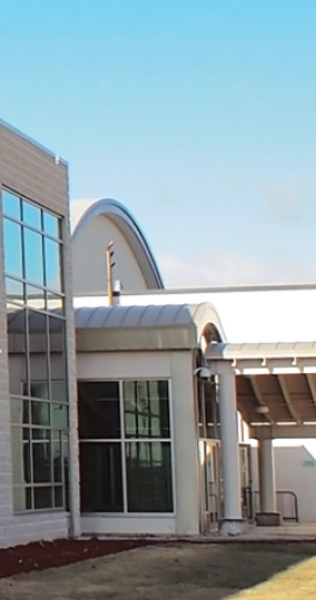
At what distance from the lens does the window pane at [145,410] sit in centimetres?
2294

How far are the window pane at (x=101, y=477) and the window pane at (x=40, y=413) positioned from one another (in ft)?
8.03

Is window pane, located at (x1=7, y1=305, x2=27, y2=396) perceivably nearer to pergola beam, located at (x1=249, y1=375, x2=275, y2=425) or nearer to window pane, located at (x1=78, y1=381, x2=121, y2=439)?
window pane, located at (x1=78, y1=381, x2=121, y2=439)

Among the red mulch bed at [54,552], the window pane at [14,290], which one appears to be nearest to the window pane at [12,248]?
the window pane at [14,290]

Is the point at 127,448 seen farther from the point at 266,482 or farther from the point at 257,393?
the point at 266,482

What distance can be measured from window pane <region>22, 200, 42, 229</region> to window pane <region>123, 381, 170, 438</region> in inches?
155

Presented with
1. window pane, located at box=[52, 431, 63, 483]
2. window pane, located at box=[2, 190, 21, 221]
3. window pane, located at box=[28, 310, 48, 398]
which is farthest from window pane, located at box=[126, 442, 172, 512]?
window pane, located at box=[2, 190, 21, 221]

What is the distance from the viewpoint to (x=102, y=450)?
23.3 metres

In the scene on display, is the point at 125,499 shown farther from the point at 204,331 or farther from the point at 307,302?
the point at 307,302

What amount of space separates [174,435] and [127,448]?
1.00m

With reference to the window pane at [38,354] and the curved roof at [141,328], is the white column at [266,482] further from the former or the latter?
the window pane at [38,354]

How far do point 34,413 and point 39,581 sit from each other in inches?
286

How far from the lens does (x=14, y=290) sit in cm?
2005

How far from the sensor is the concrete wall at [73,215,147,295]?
1490 inches

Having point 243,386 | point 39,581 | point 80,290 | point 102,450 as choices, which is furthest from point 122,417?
point 80,290
